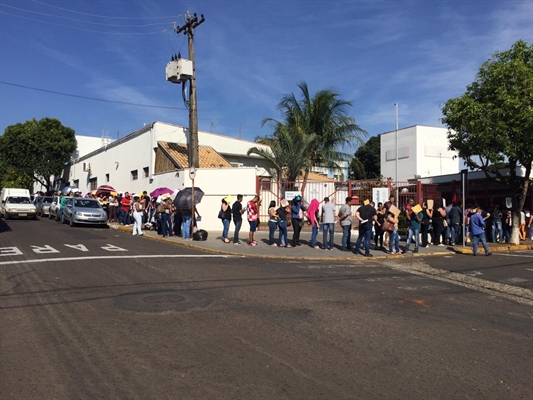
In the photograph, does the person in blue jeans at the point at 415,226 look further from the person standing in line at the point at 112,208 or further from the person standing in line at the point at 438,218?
the person standing in line at the point at 112,208

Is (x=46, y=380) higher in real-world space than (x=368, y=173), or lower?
lower

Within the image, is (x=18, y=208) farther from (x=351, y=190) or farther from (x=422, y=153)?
(x=422, y=153)

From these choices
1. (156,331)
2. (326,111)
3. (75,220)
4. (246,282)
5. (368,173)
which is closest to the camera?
(156,331)

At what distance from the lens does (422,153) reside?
48.3m

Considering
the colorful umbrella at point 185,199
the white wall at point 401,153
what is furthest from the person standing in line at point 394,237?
the white wall at point 401,153

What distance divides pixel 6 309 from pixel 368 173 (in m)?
58.2

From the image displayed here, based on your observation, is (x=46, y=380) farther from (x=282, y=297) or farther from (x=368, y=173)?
(x=368, y=173)

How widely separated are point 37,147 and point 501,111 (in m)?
41.2

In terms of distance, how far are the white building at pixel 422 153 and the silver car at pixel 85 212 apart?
108 ft

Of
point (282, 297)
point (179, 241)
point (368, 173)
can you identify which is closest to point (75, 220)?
point (179, 241)

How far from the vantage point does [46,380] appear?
4250 mm

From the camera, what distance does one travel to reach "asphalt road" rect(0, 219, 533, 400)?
13.9 feet

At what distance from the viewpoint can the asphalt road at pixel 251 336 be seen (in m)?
4.25

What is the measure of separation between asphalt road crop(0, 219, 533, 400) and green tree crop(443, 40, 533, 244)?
8165 millimetres
